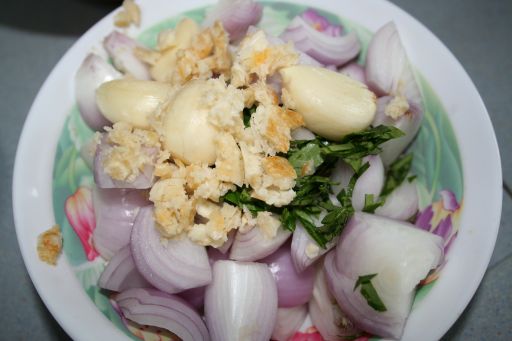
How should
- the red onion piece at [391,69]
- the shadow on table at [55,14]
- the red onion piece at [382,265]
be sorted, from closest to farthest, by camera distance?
the red onion piece at [382,265] → the red onion piece at [391,69] → the shadow on table at [55,14]

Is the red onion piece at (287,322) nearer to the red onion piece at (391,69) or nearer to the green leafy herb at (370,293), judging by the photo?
the green leafy herb at (370,293)

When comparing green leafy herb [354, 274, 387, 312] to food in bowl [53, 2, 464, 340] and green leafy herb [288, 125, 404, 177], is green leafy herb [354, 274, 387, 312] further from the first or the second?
green leafy herb [288, 125, 404, 177]

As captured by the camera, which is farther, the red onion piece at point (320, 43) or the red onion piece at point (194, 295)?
the red onion piece at point (320, 43)

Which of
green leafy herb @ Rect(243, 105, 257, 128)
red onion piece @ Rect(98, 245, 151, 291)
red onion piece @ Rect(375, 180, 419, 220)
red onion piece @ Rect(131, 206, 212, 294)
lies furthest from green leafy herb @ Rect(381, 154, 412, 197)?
red onion piece @ Rect(98, 245, 151, 291)

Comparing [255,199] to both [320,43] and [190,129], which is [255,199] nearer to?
[190,129]

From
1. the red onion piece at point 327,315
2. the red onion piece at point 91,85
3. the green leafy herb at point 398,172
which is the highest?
the red onion piece at point 91,85

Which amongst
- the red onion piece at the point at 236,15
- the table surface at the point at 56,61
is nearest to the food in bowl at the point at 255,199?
the red onion piece at the point at 236,15

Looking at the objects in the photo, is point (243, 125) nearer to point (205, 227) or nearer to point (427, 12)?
point (205, 227)

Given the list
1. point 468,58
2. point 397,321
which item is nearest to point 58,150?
point 397,321
